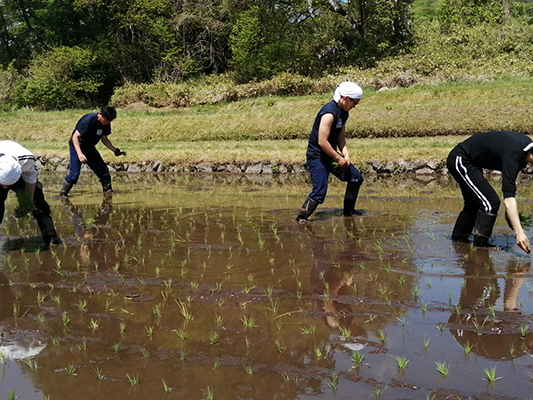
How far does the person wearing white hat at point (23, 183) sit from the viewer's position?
215 inches

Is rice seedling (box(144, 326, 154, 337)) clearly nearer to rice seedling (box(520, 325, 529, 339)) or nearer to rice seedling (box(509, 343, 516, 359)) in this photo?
rice seedling (box(509, 343, 516, 359))

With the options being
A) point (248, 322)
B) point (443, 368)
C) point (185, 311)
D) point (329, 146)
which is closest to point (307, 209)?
point (329, 146)

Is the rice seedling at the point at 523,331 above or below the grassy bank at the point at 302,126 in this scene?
above

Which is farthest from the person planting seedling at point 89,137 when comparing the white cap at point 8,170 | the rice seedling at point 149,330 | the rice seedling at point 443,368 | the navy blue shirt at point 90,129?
the rice seedling at point 443,368

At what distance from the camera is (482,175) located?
6082 millimetres

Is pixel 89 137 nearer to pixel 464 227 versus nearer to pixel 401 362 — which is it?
pixel 464 227

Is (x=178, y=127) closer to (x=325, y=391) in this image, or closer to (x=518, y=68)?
(x=518, y=68)

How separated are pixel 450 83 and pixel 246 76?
38.0ft

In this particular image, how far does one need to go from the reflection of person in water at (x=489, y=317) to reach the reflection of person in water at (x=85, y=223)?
371 centimetres

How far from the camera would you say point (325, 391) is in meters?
3.09

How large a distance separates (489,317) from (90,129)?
8020 mm

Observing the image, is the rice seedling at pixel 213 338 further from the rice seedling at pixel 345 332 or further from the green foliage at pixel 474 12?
the green foliage at pixel 474 12

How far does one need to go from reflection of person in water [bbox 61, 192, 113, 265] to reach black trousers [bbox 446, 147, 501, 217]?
3982 mm

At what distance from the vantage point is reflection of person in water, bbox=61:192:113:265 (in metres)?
6.65
